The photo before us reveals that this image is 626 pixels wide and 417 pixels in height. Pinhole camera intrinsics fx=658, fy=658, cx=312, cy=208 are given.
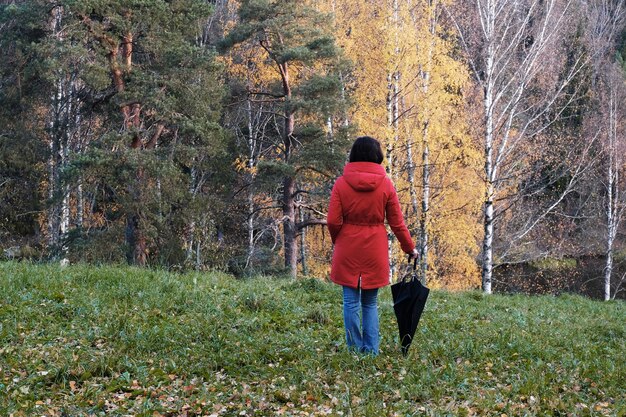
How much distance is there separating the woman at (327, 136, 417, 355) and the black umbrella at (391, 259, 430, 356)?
255mm

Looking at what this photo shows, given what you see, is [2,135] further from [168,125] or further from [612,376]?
[612,376]

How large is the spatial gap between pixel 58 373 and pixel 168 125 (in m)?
12.7

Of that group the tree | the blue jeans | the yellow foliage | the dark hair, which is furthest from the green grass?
the yellow foliage

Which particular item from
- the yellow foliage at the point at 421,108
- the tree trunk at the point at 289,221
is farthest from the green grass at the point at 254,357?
the tree trunk at the point at 289,221

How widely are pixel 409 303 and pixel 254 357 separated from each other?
1.45m

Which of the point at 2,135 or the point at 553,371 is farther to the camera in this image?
the point at 2,135

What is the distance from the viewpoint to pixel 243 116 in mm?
24438

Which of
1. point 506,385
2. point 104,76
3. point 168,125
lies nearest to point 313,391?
point 506,385

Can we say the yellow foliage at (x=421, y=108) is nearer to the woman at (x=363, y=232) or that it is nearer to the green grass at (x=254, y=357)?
the green grass at (x=254, y=357)

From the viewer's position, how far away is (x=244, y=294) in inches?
326

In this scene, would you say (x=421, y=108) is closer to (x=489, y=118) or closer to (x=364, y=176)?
(x=489, y=118)

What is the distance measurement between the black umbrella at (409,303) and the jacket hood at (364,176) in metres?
0.80

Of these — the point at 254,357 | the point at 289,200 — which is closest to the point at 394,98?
the point at 289,200

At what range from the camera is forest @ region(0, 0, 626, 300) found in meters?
15.3
